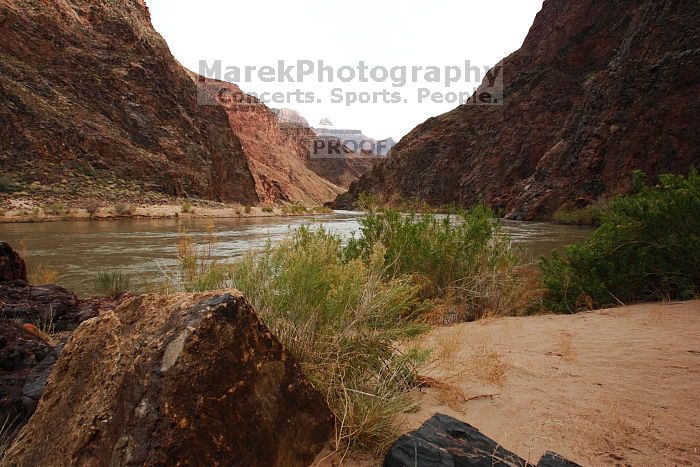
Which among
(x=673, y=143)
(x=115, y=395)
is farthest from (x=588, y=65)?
(x=115, y=395)

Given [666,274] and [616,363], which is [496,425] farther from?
[666,274]

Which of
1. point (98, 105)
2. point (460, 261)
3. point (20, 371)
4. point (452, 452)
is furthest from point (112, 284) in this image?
point (98, 105)

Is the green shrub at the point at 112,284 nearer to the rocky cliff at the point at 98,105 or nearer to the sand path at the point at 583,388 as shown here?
the sand path at the point at 583,388

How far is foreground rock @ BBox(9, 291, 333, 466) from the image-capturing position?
1.43 m

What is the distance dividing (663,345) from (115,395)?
144 inches

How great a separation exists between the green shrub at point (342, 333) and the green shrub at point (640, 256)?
11.3 ft

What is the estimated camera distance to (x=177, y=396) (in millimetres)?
1439

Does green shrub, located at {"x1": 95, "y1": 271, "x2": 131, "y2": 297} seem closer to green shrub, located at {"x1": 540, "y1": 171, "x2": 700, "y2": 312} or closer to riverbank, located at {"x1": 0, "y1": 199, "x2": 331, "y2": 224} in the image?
green shrub, located at {"x1": 540, "y1": 171, "x2": 700, "y2": 312}

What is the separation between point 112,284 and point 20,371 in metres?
4.19

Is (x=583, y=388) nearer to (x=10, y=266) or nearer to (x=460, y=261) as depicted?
(x=460, y=261)

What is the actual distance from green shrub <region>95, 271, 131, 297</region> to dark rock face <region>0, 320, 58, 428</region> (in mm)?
3281

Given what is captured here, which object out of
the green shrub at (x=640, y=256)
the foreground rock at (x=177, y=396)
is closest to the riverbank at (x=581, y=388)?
the foreground rock at (x=177, y=396)

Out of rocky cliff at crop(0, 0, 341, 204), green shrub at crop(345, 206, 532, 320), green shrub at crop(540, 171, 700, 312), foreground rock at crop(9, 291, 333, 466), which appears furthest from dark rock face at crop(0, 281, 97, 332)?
rocky cliff at crop(0, 0, 341, 204)

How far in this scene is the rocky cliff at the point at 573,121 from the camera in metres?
22.7
